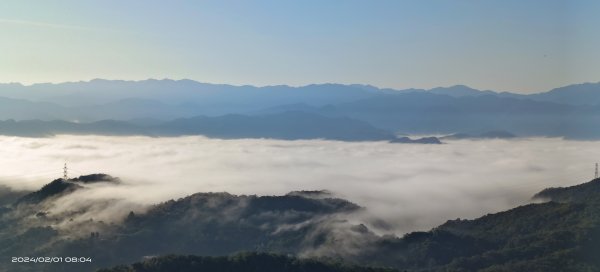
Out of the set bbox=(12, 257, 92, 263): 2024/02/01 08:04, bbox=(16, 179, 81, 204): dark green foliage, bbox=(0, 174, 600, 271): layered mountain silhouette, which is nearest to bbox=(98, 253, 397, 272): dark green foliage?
bbox=(0, 174, 600, 271): layered mountain silhouette

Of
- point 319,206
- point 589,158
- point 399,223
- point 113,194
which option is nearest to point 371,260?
point 319,206

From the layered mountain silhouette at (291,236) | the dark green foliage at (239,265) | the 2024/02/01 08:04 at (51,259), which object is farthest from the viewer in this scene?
the 2024/02/01 08:04 at (51,259)

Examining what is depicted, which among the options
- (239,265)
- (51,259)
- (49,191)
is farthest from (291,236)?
(49,191)

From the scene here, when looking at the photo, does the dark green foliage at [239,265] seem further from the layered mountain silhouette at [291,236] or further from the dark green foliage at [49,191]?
→ the dark green foliage at [49,191]

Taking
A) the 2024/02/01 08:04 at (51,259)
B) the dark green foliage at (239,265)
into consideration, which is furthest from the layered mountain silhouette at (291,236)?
the 2024/02/01 08:04 at (51,259)

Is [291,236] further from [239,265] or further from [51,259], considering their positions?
[51,259]

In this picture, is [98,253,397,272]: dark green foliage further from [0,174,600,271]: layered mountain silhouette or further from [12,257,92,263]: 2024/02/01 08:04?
[12,257,92,263]: 2024/02/01 08:04
